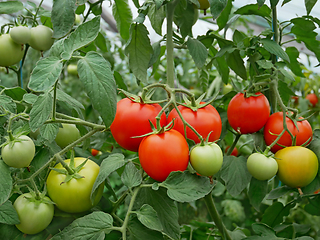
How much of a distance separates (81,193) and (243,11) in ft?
1.90

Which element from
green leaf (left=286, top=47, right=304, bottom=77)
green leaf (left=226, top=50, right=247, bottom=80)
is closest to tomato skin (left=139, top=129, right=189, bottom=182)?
green leaf (left=226, top=50, right=247, bottom=80)

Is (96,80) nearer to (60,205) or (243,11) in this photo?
(60,205)

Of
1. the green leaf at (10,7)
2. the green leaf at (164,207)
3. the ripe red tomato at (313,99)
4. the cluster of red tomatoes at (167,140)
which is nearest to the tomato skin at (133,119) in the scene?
the cluster of red tomatoes at (167,140)

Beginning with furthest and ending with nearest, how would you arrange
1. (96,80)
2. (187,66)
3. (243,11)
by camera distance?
(187,66) → (243,11) → (96,80)

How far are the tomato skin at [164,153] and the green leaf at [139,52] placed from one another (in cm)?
21

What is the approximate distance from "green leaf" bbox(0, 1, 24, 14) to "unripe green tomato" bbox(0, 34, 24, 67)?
0.07 m

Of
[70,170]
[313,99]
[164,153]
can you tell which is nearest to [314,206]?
[164,153]

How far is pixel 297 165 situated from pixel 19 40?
67 centimetres

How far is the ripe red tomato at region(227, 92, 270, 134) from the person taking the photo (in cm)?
63

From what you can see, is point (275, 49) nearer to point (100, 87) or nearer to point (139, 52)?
point (139, 52)

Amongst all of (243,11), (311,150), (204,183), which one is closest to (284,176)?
(311,150)

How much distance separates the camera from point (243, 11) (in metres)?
0.75

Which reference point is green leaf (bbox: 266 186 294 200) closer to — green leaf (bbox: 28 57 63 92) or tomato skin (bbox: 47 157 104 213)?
tomato skin (bbox: 47 157 104 213)

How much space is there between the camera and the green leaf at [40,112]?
437 mm
